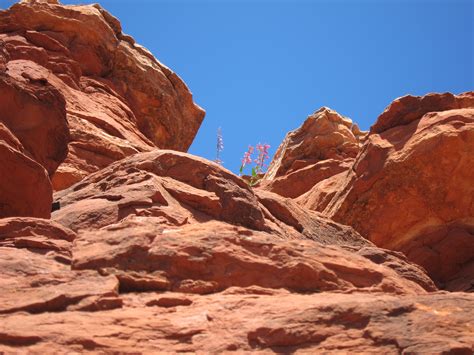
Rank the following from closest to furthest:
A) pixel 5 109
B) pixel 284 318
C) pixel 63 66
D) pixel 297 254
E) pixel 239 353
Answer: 1. pixel 239 353
2. pixel 284 318
3. pixel 297 254
4. pixel 5 109
5. pixel 63 66

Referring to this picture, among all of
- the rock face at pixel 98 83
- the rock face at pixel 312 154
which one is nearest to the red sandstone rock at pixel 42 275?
the rock face at pixel 98 83

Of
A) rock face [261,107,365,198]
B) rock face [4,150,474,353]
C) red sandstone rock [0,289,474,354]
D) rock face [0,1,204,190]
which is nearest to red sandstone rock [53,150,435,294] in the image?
rock face [4,150,474,353]

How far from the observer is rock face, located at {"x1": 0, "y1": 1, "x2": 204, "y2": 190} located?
55.3ft

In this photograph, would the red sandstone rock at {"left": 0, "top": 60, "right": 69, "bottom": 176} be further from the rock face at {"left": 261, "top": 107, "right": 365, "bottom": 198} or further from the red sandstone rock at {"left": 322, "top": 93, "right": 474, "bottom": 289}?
the rock face at {"left": 261, "top": 107, "right": 365, "bottom": 198}

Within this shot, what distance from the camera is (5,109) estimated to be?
9.52 m

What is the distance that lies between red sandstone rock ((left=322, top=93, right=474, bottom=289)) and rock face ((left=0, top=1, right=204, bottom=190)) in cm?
664

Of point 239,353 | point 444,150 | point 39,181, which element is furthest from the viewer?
point 444,150

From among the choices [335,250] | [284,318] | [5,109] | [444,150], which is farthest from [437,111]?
[284,318]

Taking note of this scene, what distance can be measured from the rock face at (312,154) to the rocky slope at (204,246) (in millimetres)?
5476

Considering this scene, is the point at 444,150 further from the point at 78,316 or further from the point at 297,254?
the point at 78,316

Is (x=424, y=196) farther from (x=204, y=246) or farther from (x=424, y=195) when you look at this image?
(x=204, y=246)

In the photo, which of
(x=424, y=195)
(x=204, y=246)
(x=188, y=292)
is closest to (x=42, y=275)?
(x=188, y=292)

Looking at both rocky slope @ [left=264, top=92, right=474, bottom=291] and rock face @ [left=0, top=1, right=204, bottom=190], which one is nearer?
rocky slope @ [left=264, top=92, right=474, bottom=291]

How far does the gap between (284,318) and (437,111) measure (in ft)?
44.6
